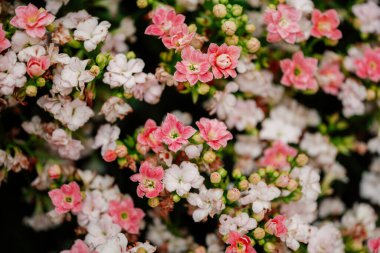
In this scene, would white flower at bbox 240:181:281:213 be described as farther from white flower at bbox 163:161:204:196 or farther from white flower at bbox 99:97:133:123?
white flower at bbox 99:97:133:123

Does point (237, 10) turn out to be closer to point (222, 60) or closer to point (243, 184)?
point (222, 60)

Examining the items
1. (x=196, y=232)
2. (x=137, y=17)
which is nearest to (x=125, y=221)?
(x=196, y=232)

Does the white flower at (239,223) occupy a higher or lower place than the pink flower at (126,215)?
higher

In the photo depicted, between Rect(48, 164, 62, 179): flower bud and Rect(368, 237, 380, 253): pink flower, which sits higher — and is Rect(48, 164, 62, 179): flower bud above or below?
above

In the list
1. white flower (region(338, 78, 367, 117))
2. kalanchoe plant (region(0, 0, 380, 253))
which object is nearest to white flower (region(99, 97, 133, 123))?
kalanchoe plant (region(0, 0, 380, 253))

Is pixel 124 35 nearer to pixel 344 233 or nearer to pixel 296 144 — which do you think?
pixel 296 144

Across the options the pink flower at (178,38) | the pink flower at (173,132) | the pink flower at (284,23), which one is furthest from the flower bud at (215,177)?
the pink flower at (284,23)

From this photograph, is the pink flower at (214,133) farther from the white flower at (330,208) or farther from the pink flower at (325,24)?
the white flower at (330,208)
